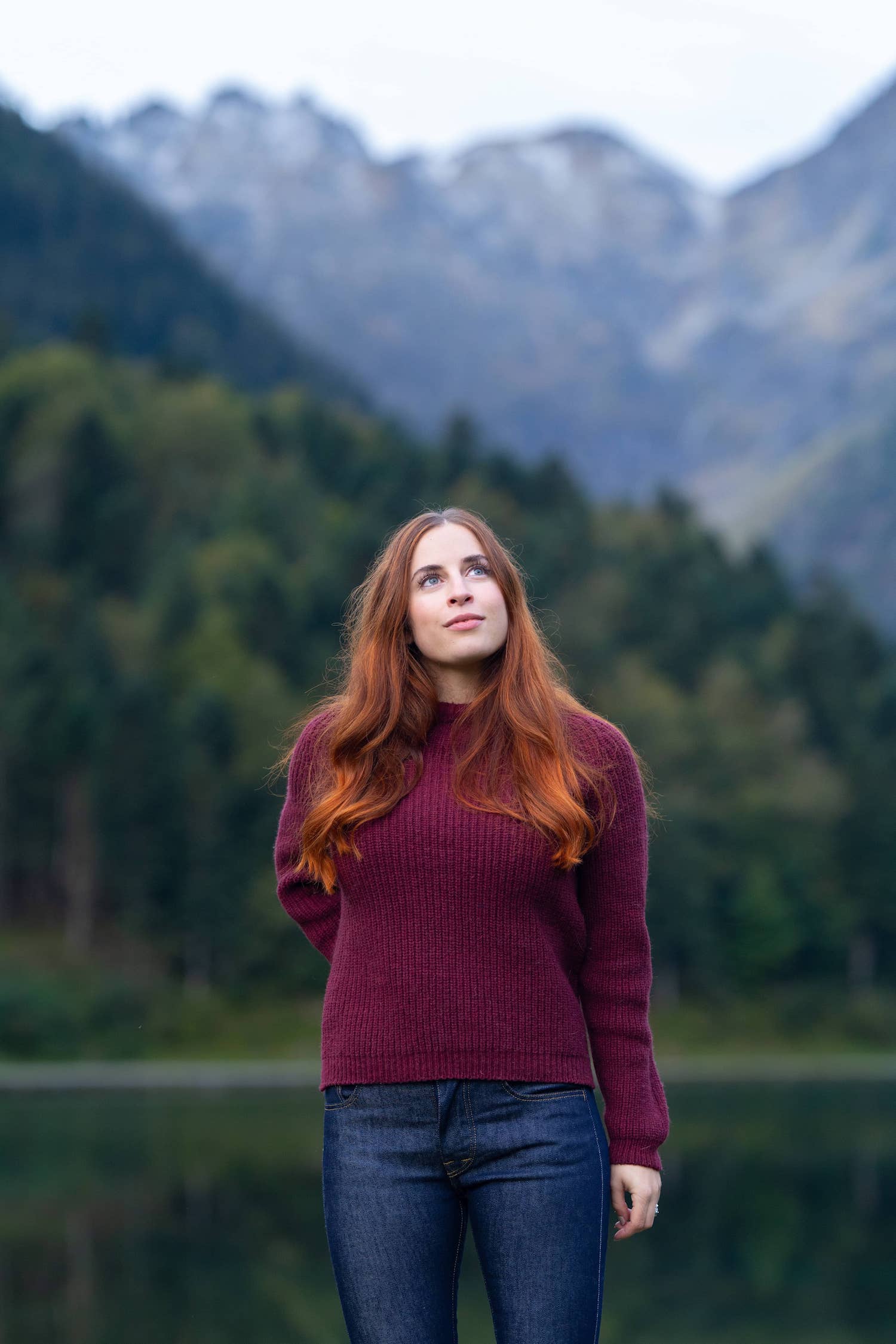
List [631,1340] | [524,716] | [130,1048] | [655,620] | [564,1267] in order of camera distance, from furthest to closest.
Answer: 1. [655,620]
2. [130,1048]
3. [631,1340]
4. [524,716]
5. [564,1267]

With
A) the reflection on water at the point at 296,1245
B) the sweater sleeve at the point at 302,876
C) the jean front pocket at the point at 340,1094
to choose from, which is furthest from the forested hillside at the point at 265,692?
the jean front pocket at the point at 340,1094

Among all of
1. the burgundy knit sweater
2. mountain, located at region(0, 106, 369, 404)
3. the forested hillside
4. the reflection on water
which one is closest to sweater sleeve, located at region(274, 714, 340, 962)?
the burgundy knit sweater

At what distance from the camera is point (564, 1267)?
3.34 meters

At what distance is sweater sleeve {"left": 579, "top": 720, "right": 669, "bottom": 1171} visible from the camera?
3.54 metres

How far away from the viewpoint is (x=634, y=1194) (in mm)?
3473

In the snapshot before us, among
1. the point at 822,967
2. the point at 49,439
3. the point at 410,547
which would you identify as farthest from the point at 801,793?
the point at 410,547

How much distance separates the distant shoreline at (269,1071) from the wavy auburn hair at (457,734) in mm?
34914

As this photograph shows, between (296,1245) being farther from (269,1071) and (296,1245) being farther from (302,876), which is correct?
(269,1071)

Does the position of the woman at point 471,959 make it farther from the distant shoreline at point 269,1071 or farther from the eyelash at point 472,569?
the distant shoreline at point 269,1071

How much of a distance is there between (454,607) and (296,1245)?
1001cm

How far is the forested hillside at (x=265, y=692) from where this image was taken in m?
57.4

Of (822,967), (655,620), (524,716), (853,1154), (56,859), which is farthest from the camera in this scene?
(655,620)

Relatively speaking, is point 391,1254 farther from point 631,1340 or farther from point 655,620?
point 655,620

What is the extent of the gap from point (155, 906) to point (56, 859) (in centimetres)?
562
